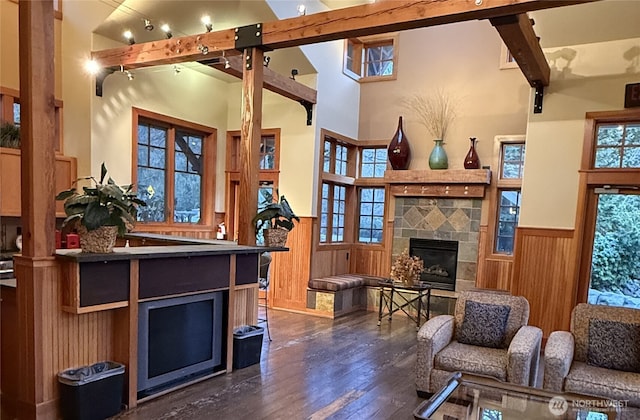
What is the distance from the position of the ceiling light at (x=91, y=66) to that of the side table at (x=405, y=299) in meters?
4.56

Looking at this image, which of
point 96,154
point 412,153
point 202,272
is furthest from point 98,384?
point 412,153

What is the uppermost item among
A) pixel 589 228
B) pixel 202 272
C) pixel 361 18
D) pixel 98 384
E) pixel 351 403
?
pixel 361 18

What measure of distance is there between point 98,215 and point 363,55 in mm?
5644

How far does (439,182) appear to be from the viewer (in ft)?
20.9

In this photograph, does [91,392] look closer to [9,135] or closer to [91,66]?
[9,135]

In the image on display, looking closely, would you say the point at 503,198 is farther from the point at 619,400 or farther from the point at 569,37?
the point at 619,400

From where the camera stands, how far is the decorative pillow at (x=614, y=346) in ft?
10.2

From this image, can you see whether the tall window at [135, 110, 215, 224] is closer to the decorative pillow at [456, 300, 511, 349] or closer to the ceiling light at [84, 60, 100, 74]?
the ceiling light at [84, 60, 100, 74]

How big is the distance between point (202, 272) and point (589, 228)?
4284 mm

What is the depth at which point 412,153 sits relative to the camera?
6.84 metres

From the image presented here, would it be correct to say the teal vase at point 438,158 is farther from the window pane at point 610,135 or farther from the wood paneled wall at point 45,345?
the wood paneled wall at point 45,345

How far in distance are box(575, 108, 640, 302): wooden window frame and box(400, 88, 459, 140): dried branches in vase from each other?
2.08 meters

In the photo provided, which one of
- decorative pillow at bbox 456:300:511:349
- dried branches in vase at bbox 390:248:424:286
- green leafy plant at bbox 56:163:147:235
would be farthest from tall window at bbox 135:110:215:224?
decorative pillow at bbox 456:300:511:349

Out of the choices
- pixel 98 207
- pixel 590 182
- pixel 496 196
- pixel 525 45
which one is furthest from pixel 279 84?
pixel 590 182
